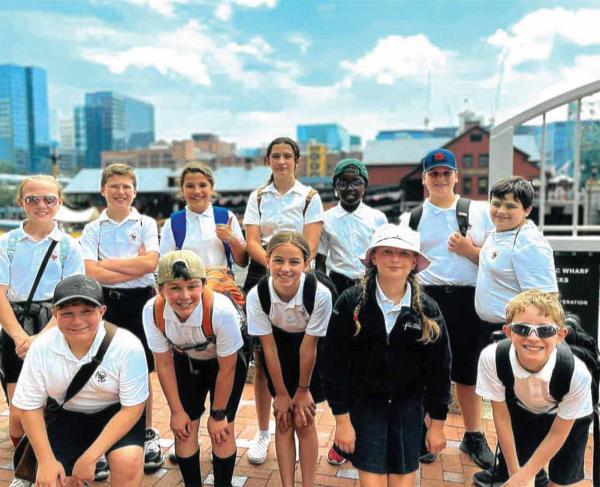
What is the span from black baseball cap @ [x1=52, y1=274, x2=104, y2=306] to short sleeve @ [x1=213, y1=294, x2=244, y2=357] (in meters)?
0.61

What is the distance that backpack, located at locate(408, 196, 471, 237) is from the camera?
10.4ft

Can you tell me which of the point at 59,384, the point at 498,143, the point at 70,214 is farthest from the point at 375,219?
the point at 70,214

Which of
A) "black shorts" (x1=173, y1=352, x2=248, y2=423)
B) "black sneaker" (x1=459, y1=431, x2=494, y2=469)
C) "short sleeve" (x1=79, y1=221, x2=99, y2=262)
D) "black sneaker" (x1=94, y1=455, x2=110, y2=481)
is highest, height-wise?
"short sleeve" (x1=79, y1=221, x2=99, y2=262)

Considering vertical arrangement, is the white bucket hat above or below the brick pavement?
above

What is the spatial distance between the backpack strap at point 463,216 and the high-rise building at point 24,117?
143620 millimetres

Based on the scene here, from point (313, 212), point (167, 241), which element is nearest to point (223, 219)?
point (167, 241)

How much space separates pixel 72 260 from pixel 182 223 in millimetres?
729

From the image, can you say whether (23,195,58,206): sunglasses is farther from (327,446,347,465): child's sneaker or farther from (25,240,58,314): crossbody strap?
(327,446,347,465): child's sneaker

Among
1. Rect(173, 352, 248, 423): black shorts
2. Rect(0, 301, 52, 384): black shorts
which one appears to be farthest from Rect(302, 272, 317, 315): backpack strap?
Rect(0, 301, 52, 384): black shorts

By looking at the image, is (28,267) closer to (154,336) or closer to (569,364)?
(154,336)

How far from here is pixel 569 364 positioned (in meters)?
2.25

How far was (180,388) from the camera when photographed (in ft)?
9.39

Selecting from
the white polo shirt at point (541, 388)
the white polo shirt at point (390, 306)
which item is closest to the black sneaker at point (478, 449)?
the white polo shirt at point (541, 388)

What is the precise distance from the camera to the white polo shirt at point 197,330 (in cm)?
265
